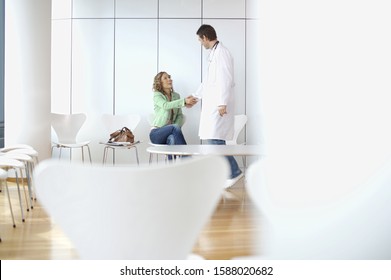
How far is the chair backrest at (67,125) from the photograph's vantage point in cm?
254

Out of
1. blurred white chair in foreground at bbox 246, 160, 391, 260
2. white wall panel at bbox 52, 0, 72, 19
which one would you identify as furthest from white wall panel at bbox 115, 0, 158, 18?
blurred white chair in foreground at bbox 246, 160, 391, 260

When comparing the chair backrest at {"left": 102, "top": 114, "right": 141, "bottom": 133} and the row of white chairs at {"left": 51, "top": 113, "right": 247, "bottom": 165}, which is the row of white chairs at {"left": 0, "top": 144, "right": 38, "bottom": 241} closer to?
the row of white chairs at {"left": 51, "top": 113, "right": 247, "bottom": 165}

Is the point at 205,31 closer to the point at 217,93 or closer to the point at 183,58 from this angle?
the point at 217,93

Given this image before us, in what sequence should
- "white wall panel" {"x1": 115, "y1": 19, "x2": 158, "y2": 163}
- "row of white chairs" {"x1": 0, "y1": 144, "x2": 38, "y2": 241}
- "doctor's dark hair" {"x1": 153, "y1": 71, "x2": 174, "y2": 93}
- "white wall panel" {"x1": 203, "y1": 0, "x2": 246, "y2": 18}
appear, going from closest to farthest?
"row of white chairs" {"x1": 0, "y1": 144, "x2": 38, "y2": 241}, "white wall panel" {"x1": 115, "y1": 19, "x2": 158, "y2": 163}, "doctor's dark hair" {"x1": 153, "y1": 71, "x2": 174, "y2": 93}, "white wall panel" {"x1": 203, "y1": 0, "x2": 246, "y2": 18}

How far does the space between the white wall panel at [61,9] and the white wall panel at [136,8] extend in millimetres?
233

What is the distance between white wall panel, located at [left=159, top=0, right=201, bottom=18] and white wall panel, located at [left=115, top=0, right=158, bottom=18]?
0.05m

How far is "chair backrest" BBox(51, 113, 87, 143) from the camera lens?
100.0 inches

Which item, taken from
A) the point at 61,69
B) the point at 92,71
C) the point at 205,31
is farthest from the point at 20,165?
the point at 205,31

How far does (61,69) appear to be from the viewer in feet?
9.20

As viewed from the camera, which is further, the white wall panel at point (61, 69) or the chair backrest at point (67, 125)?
the white wall panel at point (61, 69)

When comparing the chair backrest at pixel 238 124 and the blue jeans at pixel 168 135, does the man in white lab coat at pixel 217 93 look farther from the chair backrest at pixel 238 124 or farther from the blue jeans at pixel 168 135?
the chair backrest at pixel 238 124

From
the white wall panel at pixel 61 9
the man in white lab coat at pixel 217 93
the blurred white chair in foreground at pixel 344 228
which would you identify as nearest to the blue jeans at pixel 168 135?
the man in white lab coat at pixel 217 93
